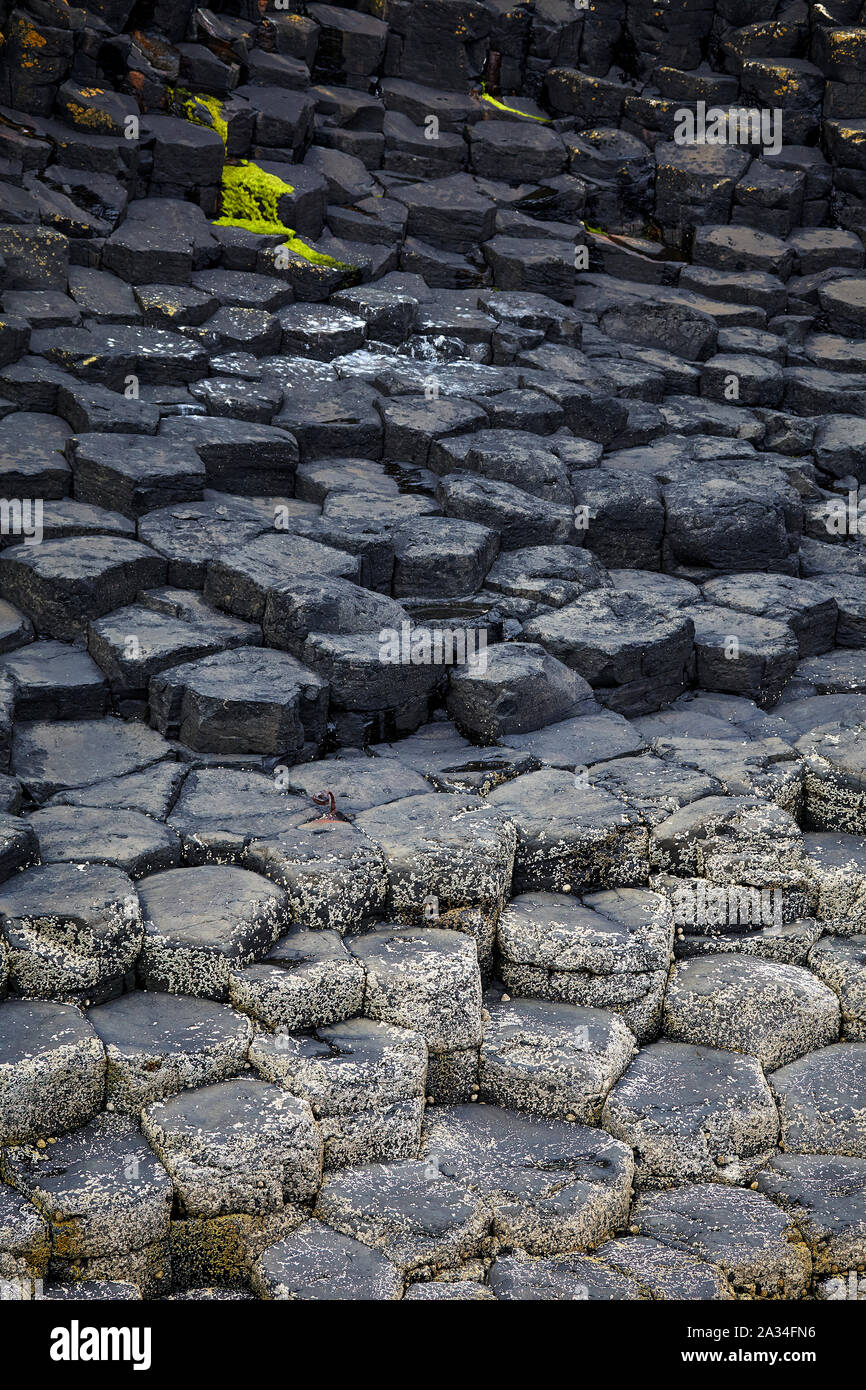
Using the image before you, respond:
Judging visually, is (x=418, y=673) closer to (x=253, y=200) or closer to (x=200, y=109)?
(x=253, y=200)

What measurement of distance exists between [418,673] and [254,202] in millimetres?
4668

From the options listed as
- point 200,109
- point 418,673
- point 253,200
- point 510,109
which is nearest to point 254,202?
point 253,200

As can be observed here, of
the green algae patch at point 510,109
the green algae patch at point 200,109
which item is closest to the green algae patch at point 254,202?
the green algae patch at point 200,109

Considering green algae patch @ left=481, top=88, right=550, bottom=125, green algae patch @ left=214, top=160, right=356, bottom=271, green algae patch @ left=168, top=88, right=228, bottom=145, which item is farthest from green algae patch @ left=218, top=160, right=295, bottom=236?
green algae patch @ left=481, top=88, right=550, bottom=125

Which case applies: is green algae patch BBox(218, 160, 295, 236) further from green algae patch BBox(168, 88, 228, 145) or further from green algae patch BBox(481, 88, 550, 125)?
green algae patch BBox(481, 88, 550, 125)

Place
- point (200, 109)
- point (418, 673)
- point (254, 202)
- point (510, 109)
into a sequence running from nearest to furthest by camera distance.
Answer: point (418, 673)
point (254, 202)
point (200, 109)
point (510, 109)

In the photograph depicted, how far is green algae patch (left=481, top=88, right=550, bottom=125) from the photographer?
10383 mm

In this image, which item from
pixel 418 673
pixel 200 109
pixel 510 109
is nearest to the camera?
pixel 418 673

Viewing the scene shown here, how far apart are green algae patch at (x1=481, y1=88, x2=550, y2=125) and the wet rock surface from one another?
0.05 meters

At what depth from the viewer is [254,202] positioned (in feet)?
29.9

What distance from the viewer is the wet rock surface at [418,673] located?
13.6 ft

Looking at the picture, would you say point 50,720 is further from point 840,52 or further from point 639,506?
point 840,52

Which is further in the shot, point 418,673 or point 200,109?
point 200,109

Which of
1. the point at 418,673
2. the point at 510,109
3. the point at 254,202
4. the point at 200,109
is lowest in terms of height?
the point at 418,673
